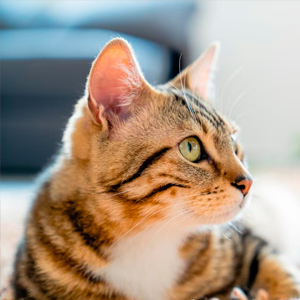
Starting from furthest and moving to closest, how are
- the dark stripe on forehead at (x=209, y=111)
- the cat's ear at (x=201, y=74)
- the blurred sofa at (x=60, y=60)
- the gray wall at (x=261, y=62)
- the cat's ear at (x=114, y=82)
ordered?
the gray wall at (x=261, y=62), the blurred sofa at (x=60, y=60), the cat's ear at (x=201, y=74), the dark stripe on forehead at (x=209, y=111), the cat's ear at (x=114, y=82)

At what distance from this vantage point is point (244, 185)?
913 mm

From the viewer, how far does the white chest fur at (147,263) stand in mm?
939

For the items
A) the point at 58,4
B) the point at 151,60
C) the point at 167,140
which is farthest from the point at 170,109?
the point at 58,4

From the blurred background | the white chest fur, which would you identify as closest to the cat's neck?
→ the white chest fur

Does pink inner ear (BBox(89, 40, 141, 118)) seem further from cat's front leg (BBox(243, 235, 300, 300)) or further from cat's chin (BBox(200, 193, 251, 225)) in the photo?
cat's front leg (BBox(243, 235, 300, 300))

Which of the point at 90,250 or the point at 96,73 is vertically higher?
the point at 96,73

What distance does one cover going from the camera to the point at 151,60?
235 centimetres

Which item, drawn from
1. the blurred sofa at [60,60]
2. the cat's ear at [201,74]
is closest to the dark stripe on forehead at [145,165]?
the cat's ear at [201,74]

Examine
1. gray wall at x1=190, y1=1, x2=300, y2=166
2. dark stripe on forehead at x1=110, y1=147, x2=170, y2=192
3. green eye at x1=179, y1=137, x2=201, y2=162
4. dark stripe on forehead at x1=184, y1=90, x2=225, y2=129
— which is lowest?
gray wall at x1=190, y1=1, x2=300, y2=166

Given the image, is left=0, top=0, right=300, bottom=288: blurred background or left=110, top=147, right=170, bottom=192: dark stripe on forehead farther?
left=0, top=0, right=300, bottom=288: blurred background

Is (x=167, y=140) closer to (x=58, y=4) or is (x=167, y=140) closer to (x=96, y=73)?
(x=96, y=73)

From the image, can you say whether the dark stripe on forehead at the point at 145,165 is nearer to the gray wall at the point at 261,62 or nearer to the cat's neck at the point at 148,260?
the cat's neck at the point at 148,260

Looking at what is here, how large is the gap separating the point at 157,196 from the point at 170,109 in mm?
205

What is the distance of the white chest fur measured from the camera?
94 cm
